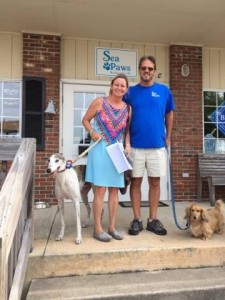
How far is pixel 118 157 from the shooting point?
3164 mm

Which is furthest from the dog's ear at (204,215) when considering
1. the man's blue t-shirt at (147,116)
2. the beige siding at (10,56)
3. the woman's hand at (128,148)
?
the beige siding at (10,56)

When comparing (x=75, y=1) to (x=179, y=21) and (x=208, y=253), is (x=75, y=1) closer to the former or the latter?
(x=179, y=21)

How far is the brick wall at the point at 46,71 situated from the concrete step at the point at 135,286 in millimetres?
2839

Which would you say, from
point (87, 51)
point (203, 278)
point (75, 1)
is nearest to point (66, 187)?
point (203, 278)

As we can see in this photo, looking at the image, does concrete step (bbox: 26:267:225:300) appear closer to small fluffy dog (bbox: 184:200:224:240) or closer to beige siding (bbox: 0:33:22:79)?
small fluffy dog (bbox: 184:200:224:240)

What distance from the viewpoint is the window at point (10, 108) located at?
18.1 feet

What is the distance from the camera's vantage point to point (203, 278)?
281 centimetres

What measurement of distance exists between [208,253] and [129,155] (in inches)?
45.6

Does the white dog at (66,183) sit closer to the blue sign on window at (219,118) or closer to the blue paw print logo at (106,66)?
the blue paw print logo at (106,66)

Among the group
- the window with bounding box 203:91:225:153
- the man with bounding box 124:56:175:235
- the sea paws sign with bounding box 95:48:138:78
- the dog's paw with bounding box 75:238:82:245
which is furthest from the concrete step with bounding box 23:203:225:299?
the sea paws sign with bounding box 95:48:138:78

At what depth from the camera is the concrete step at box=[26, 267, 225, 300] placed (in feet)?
8.23

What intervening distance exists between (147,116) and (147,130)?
0.14 metres

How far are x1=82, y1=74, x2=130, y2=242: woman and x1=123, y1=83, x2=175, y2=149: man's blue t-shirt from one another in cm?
19

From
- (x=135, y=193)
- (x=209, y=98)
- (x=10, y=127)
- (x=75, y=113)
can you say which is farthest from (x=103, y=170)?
(x=209, y=98)
